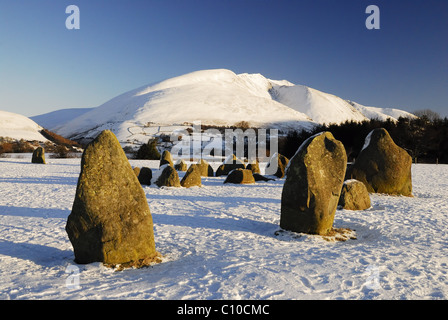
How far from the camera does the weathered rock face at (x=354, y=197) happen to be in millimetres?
11703

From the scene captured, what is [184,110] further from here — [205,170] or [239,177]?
[239,177]

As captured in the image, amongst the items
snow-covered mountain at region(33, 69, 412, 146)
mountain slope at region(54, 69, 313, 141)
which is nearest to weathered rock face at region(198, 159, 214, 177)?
snow-covered mountain at region(33, 69, 412, 146)

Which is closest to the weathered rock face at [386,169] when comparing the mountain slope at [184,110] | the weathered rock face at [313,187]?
the weathered rock face at [313,187]

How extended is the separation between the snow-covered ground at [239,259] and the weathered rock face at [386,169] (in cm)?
285

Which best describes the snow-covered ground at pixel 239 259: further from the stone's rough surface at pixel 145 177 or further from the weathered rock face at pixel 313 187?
the stone's rough surface at pixel 145 177

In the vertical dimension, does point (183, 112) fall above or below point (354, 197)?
above

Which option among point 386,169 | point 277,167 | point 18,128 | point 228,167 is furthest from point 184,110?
point 386,169

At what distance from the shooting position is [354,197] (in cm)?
1176

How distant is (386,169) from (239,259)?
38.0 feet

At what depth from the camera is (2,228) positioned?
28.2ft

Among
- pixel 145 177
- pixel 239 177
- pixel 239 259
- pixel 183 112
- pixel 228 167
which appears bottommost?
pixel 239 259

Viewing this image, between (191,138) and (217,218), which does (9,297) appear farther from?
(191,138)
